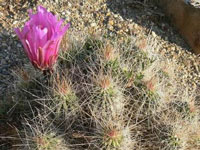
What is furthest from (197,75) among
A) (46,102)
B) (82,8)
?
(46,102)

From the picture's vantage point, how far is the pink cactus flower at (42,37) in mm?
1890

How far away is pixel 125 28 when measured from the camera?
10.8 ft

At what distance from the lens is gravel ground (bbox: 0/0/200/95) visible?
10.2 feet

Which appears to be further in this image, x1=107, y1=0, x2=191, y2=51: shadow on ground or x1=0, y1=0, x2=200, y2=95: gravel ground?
x1=107, y1=0, x2=191, y2=51: shadow on ground

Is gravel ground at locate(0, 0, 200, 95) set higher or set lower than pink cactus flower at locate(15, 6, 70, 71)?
lower

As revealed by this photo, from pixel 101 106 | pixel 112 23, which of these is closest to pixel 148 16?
pixel 112 23

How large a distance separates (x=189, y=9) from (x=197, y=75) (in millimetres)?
582

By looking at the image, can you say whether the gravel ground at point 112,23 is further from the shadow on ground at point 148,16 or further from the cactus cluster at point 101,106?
the cactus cluster at point 101,106

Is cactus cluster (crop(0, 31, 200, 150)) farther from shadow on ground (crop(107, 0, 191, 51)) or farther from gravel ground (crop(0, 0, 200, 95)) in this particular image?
shadow on ground (crop(107, 0, 191, 51))

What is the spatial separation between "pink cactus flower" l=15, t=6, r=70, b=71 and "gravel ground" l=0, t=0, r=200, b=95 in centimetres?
104

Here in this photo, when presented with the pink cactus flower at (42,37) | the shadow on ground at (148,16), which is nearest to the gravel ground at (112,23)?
the shadow on ground at (148,16)

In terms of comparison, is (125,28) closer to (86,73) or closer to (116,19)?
(116,19)

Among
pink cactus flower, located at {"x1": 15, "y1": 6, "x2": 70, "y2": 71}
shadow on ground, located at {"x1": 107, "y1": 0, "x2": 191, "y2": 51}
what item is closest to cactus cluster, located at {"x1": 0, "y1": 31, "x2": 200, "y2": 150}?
pink cactus flower, located at {"x1": 15, "y1": 6, "x2": 70, "y2": 71}

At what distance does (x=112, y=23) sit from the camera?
3.30m
